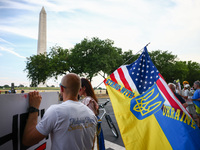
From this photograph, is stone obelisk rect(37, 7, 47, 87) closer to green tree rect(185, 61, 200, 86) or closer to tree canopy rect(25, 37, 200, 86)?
tree canopy rect(25, 37, 200, 86)

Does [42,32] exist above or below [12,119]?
above

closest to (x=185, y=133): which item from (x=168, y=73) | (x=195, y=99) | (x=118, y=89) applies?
(x=118, y=89)

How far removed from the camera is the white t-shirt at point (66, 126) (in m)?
1.51

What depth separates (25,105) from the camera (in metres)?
1.60

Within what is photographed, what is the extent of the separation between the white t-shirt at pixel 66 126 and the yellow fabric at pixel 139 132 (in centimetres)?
131

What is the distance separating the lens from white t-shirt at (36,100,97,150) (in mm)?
1515

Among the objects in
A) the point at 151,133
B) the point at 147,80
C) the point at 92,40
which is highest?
the point at 92,40

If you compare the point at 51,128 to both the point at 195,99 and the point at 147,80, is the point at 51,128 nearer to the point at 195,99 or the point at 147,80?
the point at 147,80

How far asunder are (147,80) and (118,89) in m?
0.62

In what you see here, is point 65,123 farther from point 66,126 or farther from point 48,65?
point 48,65

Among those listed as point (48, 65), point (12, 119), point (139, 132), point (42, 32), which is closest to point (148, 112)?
point (139, 132)

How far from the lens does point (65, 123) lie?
1560 millimetres

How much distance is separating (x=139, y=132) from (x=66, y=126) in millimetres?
1675

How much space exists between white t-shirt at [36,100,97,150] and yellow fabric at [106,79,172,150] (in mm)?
1310
